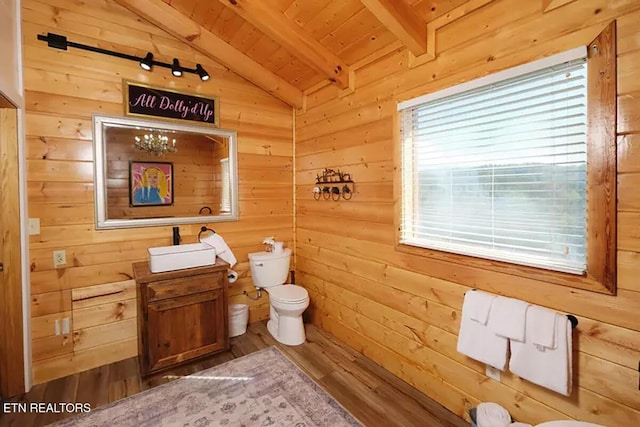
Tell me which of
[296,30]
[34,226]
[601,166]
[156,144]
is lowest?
[34,226]

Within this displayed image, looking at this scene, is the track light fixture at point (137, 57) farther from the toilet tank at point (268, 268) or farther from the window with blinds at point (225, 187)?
the toilet tank at point (268, 268)

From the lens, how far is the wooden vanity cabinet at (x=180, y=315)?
218 cm

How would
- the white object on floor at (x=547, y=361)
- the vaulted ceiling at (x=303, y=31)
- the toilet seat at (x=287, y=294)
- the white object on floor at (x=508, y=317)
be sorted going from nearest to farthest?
the white object on floor at (x=547, y=361) → the white object on floor at (x=508, y=317) → the vaulted ceiling at (x=303, y=31) → the toilet seat at (x=287, y=294)

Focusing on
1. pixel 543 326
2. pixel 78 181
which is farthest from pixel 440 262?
pixel 78 181

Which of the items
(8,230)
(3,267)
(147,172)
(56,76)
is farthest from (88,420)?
(56,76)

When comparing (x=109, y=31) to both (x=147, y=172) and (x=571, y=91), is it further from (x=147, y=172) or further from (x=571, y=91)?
(x=571, y=91)

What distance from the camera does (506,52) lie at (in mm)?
1573

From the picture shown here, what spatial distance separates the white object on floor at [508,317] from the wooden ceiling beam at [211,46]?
2496 mm

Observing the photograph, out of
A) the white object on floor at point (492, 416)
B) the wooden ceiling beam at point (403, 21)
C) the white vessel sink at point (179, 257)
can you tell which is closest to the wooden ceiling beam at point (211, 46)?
the wooden ceiling beam at point (403, 21)

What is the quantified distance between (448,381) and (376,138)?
173 centimetres

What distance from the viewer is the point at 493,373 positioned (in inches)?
65.8

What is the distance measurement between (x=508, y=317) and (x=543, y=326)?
0.15 m

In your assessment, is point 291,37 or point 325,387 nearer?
point 325,387

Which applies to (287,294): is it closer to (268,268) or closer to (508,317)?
(268,268)
